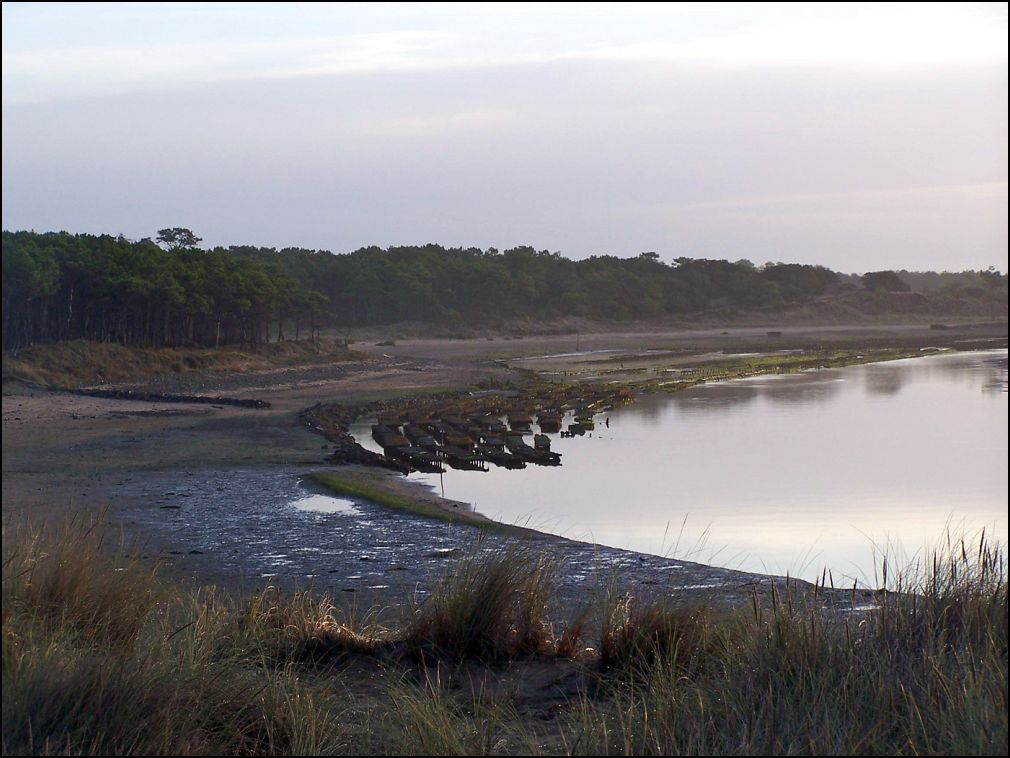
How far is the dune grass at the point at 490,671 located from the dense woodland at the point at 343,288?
3.31 metres

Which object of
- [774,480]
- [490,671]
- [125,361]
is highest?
[125,361]

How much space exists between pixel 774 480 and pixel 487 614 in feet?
52.2

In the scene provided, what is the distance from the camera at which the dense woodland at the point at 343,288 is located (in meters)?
35.7

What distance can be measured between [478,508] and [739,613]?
11.8 m

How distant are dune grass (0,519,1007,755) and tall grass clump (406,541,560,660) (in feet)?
0.04

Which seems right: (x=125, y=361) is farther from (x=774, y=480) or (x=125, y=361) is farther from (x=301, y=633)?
(x=301, y=633)

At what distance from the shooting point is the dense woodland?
35.7 metres

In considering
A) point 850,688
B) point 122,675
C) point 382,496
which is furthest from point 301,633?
point 382,496

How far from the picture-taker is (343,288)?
254 ft

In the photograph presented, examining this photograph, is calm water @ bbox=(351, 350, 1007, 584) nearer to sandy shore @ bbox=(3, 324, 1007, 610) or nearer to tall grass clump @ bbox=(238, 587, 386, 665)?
sandy shore @ bbox=(3, 324, 1007, 610)

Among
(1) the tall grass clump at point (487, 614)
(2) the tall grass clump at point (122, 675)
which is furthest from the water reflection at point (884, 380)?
(2) the tall grass clump at point (122, 675)

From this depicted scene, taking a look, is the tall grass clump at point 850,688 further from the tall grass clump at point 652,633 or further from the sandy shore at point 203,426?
the sandy shore at point 203,426

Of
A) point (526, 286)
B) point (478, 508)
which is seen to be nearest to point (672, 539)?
point (478, 508)

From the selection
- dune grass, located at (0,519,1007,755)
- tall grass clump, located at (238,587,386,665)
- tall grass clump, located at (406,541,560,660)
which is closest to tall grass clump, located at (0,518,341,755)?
dune grass, located at (0,519,1007,755)
